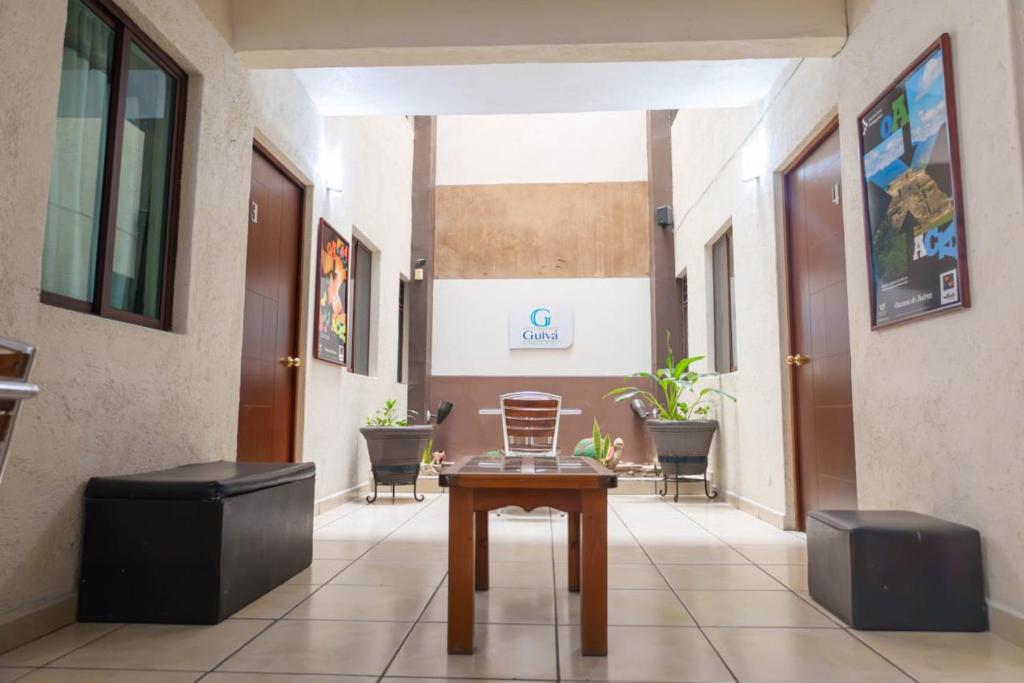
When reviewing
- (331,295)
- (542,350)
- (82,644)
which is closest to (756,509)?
(331,295)

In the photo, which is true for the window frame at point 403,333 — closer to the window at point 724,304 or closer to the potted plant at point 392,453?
the potted plant at point 392,453

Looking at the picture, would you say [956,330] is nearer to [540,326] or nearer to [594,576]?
[594,576]

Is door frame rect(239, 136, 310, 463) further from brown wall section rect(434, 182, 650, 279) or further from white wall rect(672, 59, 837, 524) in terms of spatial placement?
brown wall section rect(434, 182, 650, 279)

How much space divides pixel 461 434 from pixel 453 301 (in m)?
1.53

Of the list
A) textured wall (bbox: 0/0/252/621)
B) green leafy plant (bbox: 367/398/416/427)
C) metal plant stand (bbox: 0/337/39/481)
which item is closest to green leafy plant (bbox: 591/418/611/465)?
green leafy plant (bbox: 367/398/416/427)

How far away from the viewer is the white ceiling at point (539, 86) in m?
4.11

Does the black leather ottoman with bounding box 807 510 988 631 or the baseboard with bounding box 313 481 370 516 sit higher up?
the black leather ottoman with bounding box 807 510 988 631

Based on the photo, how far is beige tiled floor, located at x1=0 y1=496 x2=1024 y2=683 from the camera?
1.76 metres

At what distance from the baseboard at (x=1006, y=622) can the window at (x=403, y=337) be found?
620 cm

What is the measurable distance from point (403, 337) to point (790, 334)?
4716 millimetres

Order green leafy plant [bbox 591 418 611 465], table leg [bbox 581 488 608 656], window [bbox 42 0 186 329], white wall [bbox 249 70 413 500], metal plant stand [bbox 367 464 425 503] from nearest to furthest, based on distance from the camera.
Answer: table leg [bbox 581 488 608 656], window [bbox 42 0 186 329], white wall [bbox 249 70 413 500], metal plant stand [bbox 367 464 425 503], green leafy plant [bbox 591 418 611 465]

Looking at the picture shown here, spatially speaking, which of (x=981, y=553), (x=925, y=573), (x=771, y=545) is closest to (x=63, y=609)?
(x=925, y=573)

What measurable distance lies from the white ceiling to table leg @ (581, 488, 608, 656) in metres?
2.88

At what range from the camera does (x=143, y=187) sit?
2.72 meters
